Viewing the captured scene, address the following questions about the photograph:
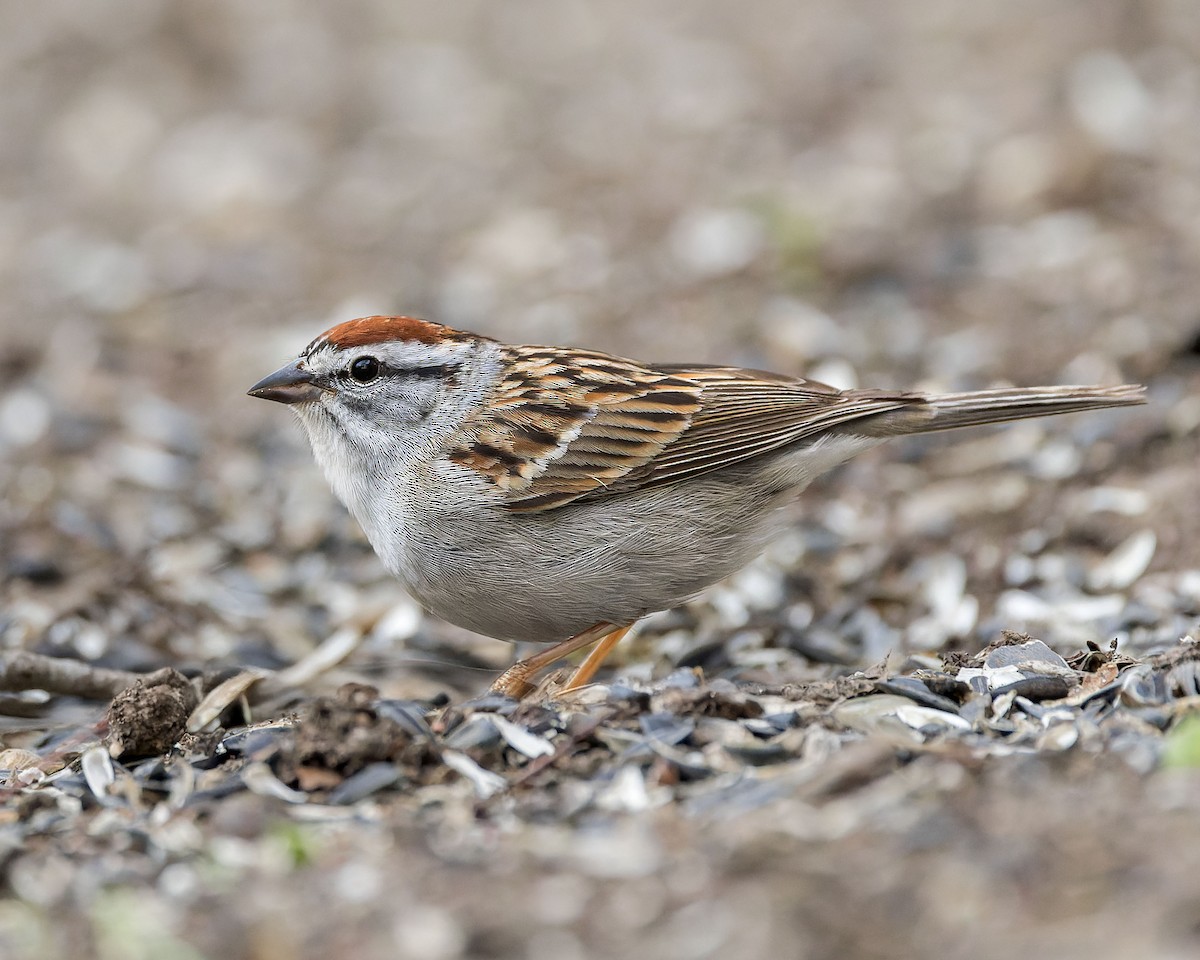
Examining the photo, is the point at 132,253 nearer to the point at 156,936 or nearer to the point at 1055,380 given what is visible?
the point at 1055,380

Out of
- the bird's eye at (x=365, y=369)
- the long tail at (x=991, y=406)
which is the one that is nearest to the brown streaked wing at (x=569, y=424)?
the bird's eye at (x=365, y=369)

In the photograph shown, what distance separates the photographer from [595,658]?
494 centimetres

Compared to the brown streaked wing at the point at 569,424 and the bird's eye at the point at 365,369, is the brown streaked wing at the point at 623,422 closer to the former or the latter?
the brown streaked wing at the point at 569,424

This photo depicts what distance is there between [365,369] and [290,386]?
0.23 m

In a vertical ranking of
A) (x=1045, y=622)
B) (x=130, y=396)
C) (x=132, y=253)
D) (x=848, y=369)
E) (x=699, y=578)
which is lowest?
(x=1045, y=622)

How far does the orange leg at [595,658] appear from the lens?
4.86 metres

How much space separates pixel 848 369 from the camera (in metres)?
7.00

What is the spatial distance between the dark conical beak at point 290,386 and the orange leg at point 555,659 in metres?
1.06

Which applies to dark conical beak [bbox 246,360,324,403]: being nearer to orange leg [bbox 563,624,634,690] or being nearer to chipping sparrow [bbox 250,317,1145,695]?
chipping sparrow [bbox 250,317,1145,695]

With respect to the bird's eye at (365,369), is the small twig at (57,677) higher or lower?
lower

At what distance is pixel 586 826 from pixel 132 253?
21.9 feet

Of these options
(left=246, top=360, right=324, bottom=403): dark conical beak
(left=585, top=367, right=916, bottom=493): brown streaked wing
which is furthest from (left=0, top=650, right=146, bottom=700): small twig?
(left=585, top=367, right=916, bottom=493): brown streaked wing

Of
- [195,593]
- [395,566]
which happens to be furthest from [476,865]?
[195,593]

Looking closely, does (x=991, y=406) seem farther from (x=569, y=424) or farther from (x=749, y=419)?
(x=569, y=424)
